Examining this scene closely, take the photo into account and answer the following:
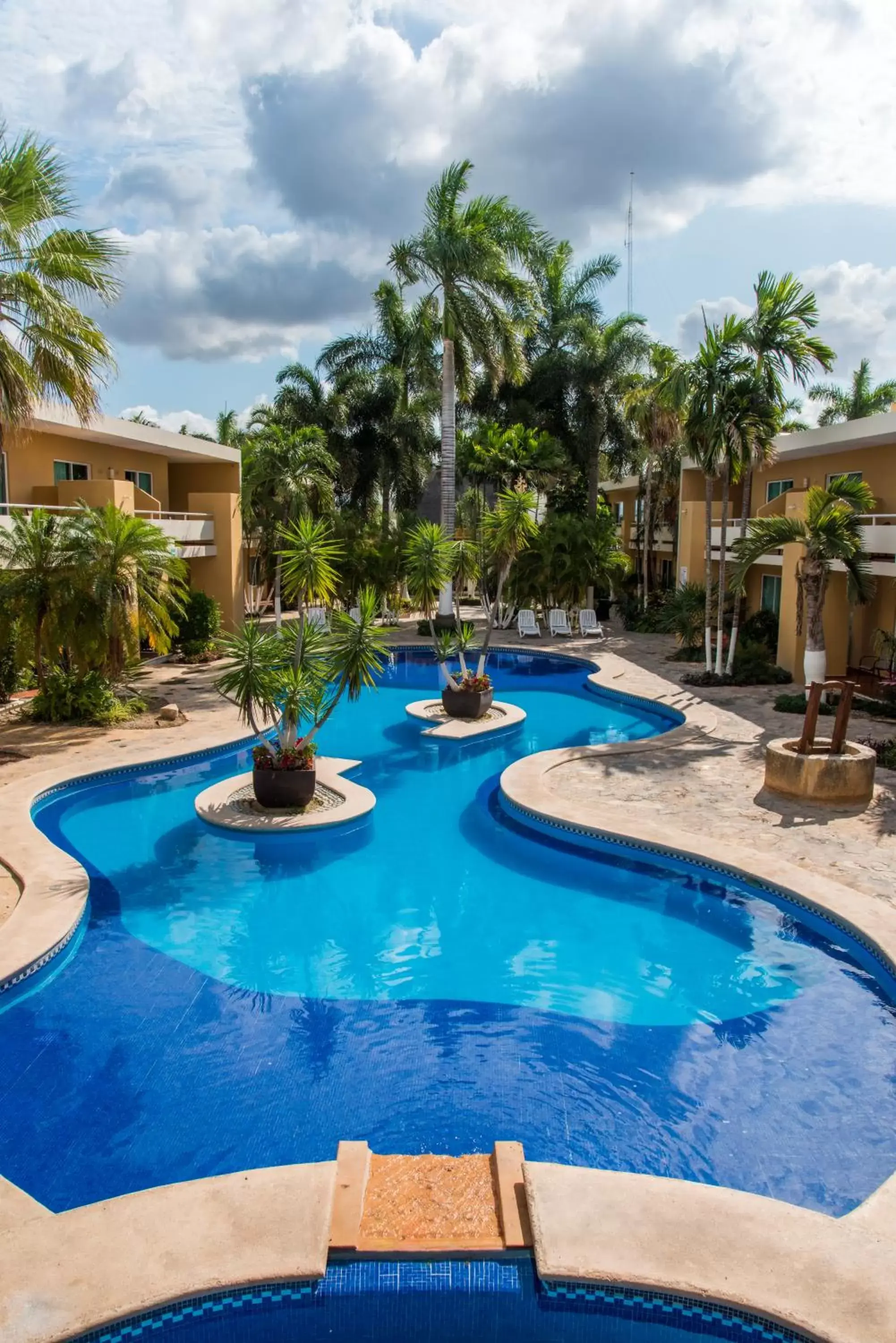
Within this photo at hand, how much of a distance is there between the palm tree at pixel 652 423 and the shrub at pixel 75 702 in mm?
15517

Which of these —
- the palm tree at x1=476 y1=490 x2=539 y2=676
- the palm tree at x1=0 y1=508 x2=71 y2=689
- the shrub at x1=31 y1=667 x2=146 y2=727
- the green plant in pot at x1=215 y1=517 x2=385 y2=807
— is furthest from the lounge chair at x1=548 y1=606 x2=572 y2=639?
the palm tree at x1=0 y1=508 x2=71 y2=689

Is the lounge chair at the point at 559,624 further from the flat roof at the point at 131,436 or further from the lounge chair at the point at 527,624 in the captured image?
the flat roof at the point at 131,436

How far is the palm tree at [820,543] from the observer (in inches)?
694

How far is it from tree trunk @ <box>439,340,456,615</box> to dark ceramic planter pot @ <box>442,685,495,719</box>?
10.8m

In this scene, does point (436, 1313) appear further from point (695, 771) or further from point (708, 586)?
point (708, 586)

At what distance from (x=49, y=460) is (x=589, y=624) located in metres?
16.8

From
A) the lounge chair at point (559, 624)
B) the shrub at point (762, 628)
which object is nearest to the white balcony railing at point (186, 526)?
the lounge chair at point (559, 624)

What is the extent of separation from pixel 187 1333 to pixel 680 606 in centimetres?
2332

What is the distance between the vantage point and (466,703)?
18.6m

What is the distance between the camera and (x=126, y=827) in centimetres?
1323

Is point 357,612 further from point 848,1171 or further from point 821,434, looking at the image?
point 848,1171

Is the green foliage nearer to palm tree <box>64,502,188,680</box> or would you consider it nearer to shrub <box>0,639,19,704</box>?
palm tree <box>64,502,188,680</box>

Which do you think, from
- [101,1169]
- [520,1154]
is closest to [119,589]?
[101,1169]

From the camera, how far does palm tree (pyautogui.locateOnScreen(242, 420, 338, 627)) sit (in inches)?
1101
